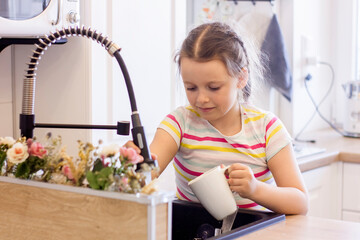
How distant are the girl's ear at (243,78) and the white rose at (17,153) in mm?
643

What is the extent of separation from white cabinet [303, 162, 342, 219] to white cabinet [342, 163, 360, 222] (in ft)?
0.09

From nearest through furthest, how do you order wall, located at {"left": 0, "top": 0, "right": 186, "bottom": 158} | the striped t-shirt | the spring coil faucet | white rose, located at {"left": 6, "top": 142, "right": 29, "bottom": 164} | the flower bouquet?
the flower bouquet → white rose, located at {"left": 6, "top": 142, "right": 29, "bottom": 164} → the spring coil faucet → the striped t-shirt → wall, located at {"left": 0, "top": 0, "right": 186, "bottom": 158}

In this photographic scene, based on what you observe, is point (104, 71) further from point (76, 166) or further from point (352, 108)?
point (352, 108)

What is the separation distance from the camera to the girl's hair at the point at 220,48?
146cm

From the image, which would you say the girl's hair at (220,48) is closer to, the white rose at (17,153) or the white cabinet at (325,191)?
the white rose at (17,153)

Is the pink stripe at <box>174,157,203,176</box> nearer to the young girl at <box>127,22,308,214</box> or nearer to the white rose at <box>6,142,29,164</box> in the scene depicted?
the young girl at <box>127,22,308,214</box>

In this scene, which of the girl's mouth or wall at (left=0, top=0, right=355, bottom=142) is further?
wall at (left=0, top=0, right=355, bottom=142)

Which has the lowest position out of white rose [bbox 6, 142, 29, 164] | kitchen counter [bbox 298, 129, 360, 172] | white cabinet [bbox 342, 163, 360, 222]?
white cabinet [bbox 342, 163, 360, 222]

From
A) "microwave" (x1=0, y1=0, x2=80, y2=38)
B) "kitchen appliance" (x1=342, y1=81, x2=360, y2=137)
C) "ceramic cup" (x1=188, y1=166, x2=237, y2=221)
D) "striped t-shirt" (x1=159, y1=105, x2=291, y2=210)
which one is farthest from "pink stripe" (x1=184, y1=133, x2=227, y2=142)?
"kitchen appliance" (x1=342, y1=81, x2=360, y2=137)

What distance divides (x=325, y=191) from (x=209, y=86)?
1.34 metres

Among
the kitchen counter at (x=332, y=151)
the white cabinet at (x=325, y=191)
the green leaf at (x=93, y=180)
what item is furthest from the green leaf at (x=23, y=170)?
the white cabinet at (x=325, y=191)

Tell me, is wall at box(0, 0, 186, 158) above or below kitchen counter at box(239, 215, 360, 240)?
above

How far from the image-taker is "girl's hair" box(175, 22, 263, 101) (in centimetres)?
146

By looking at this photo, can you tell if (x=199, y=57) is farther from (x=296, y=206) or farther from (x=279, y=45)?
(x=279, y=45)
